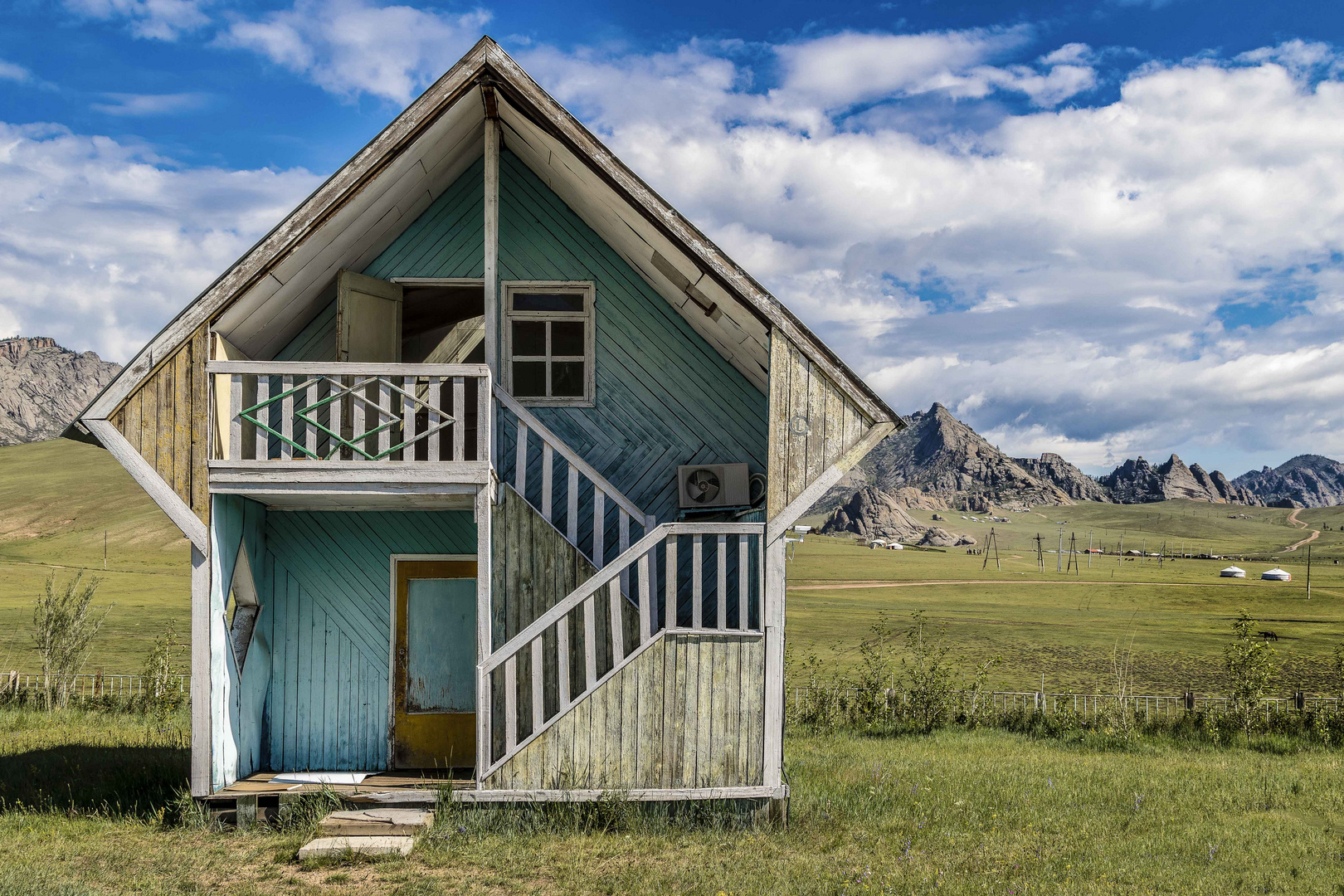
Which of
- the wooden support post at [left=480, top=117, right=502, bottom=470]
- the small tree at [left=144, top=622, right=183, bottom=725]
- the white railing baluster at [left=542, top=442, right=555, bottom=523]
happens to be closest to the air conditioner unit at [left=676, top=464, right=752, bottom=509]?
the white railing baluster at [left=542, top=442, right=555, bottom=523]

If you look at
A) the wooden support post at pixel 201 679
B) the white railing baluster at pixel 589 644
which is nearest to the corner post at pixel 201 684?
the wooden support post at pixel 201 679

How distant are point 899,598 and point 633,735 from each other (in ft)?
233

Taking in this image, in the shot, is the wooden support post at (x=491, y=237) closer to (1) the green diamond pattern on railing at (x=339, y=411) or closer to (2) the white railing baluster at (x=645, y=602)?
(1) the green diamond pattern on railing at (x=339, y=411)

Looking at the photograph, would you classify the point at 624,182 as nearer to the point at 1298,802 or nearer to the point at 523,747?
the point at 523,747

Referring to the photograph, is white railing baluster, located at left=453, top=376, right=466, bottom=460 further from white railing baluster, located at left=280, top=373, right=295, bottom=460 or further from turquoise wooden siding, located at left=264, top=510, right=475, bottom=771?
turquoise wooden siding, located at left=264, top=510, right=475, bottom=771

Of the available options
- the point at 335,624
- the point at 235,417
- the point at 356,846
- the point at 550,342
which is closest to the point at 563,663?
the point at 356,846

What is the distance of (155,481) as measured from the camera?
801 cm

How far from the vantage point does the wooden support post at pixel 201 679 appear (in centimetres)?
809

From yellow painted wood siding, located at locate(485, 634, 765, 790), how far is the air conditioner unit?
6.21 feet

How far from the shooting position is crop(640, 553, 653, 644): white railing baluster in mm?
8133

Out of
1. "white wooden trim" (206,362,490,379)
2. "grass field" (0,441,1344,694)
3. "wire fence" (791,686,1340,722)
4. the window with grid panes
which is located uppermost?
the window with grid panes

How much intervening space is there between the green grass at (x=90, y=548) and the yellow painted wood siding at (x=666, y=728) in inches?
929

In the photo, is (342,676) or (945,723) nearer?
(342,676)

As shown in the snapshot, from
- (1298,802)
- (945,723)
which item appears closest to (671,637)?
(1298,802)
